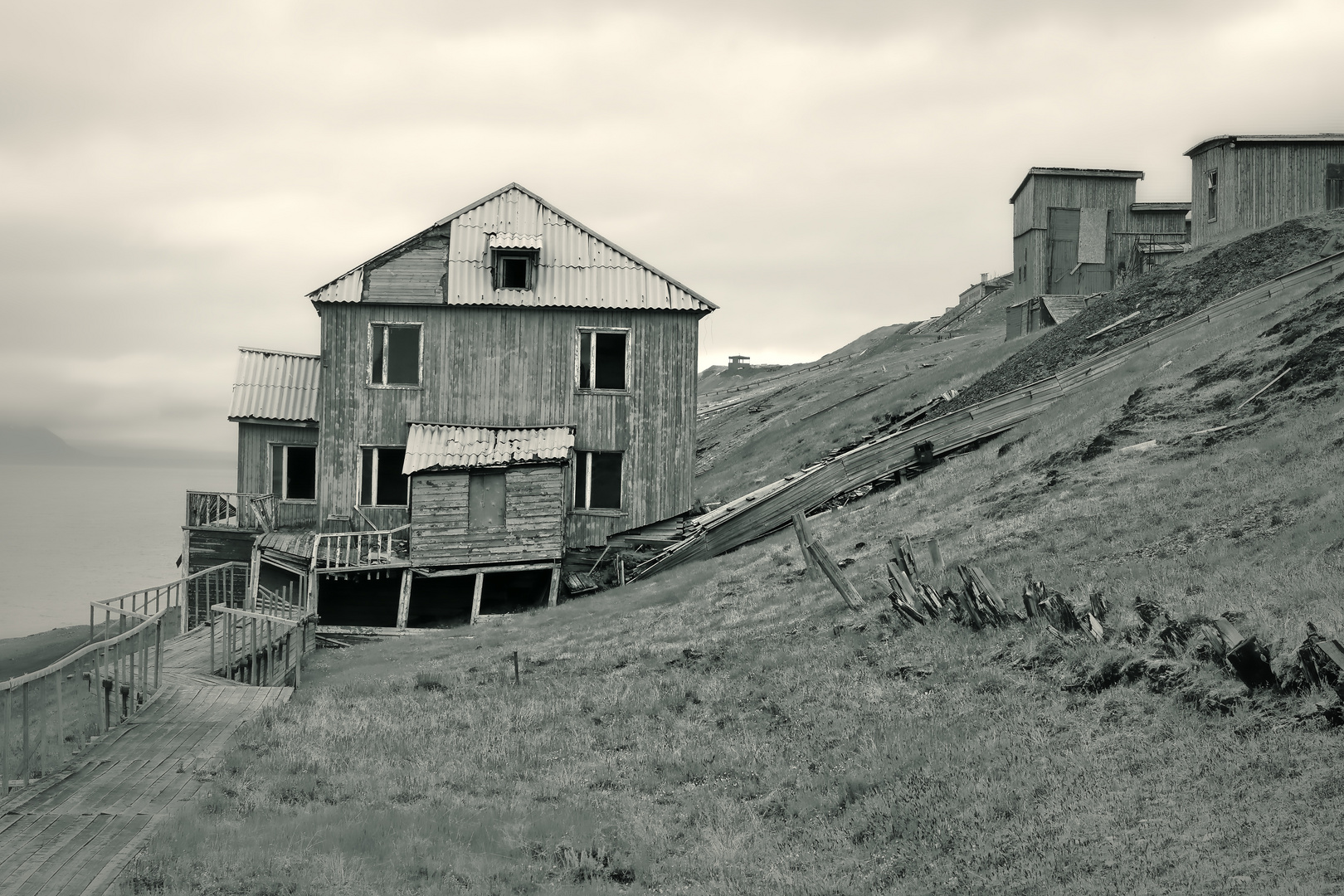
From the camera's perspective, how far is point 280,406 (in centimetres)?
3422

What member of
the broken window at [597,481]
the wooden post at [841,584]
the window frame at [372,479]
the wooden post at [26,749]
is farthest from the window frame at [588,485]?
the wooden post at [26,749]

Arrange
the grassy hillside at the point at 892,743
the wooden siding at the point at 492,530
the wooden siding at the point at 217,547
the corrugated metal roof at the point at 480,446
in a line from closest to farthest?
the grassy hillside at the point at 892,743
the wooden siding at the point at 492,530
the corrugated metal roof at the point at 480,446
the wooden siding at the point at 217,547

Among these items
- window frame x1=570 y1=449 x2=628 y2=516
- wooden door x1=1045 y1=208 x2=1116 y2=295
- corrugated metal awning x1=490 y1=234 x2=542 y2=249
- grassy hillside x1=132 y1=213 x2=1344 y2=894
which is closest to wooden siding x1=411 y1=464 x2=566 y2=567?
window frame x1=570 y1=449 x2=628 y2=516

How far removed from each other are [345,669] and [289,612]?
4.04 meters

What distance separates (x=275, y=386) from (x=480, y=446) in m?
6.92

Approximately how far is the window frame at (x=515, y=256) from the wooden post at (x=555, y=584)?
7800 millimetres

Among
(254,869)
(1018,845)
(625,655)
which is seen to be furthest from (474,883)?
(625,655)

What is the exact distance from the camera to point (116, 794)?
11836 millimetres

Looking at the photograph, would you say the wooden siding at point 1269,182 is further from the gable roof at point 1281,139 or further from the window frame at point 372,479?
the window frame at point 372,479

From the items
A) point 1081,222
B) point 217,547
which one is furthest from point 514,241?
point 1081,222

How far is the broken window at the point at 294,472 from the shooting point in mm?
34438

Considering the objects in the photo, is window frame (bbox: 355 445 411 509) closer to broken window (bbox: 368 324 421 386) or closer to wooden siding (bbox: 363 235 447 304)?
broken window (bbox: 368 324 421 386)

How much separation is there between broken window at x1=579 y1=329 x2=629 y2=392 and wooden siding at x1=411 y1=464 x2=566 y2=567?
9.56 ft

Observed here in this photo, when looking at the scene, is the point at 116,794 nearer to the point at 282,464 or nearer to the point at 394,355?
the point at 394,355
